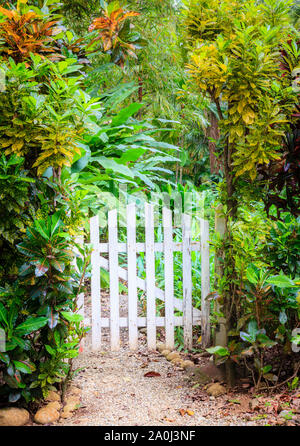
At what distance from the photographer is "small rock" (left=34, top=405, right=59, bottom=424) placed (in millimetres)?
2019

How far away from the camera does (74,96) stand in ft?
6.69

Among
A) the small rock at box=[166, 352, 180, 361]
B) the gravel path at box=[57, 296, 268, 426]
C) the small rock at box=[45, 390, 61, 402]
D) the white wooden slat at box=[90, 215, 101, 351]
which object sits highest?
the white wooden slat at box=[90, 215, 101, 351]

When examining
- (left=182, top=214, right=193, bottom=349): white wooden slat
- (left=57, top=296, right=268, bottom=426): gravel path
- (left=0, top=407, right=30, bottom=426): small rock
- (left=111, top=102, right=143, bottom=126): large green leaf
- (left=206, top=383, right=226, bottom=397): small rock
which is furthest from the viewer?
(left=111, top=102, right=143, bottom=126): large green leaf

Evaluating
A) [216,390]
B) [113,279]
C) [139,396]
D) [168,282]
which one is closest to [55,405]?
[139,396]

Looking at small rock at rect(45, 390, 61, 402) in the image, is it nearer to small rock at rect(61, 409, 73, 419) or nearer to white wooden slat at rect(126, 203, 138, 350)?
small rock at rect(61, 409, 73, 419)

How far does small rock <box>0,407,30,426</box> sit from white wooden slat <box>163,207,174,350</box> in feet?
4.30

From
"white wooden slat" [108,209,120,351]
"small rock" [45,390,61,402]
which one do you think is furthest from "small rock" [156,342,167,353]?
"small rock" [45,390,61,402]

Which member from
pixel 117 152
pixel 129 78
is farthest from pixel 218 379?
pixel 129 78

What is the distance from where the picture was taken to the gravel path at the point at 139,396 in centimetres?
209

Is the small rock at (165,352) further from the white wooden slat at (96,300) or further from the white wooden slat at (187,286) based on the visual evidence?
the white wooden slat at (96,300)

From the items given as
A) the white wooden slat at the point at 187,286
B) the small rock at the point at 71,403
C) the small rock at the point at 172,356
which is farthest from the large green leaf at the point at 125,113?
the small rock at the point at 71,403

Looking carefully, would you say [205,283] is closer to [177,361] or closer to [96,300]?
[177,361]

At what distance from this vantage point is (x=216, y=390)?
7.73 ft

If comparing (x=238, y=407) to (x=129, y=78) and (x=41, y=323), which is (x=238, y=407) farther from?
(x=129, y=78)
